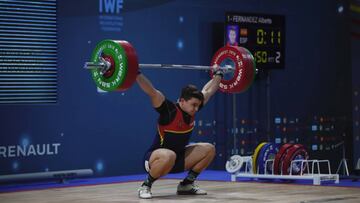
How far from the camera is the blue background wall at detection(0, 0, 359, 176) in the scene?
27.6 ft

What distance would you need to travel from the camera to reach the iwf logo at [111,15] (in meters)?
8.80

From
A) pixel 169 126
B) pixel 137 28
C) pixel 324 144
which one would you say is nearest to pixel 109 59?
pixel 169 126

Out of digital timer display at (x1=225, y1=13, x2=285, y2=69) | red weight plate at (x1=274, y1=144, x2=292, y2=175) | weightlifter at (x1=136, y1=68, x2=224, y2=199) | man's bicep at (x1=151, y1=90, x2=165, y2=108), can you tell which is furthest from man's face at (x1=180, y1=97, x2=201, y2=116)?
digital timer display at (x1=225, y1=13, x2=285, y2=69)

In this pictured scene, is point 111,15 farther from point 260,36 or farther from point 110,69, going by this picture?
point 110,69

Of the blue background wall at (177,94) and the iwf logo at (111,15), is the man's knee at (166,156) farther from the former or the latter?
the iwf logo at (111,15)

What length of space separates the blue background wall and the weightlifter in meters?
2.20

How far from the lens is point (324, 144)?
38.1 feet

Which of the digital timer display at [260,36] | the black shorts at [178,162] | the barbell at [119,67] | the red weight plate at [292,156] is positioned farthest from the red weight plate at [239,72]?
the digital timer display at [260,36]

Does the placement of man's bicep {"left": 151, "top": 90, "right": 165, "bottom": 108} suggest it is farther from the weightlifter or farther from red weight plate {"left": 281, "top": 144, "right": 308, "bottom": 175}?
red weight plate {"left": 281, "top": 144, "right": 308, "bottom": 175}

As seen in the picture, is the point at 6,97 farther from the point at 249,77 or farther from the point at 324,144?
the point at 324,144

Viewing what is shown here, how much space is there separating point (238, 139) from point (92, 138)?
244cm

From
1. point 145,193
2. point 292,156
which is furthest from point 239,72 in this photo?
point 145,193

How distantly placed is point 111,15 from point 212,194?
3.11 meters

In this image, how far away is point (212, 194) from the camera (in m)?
6.66
